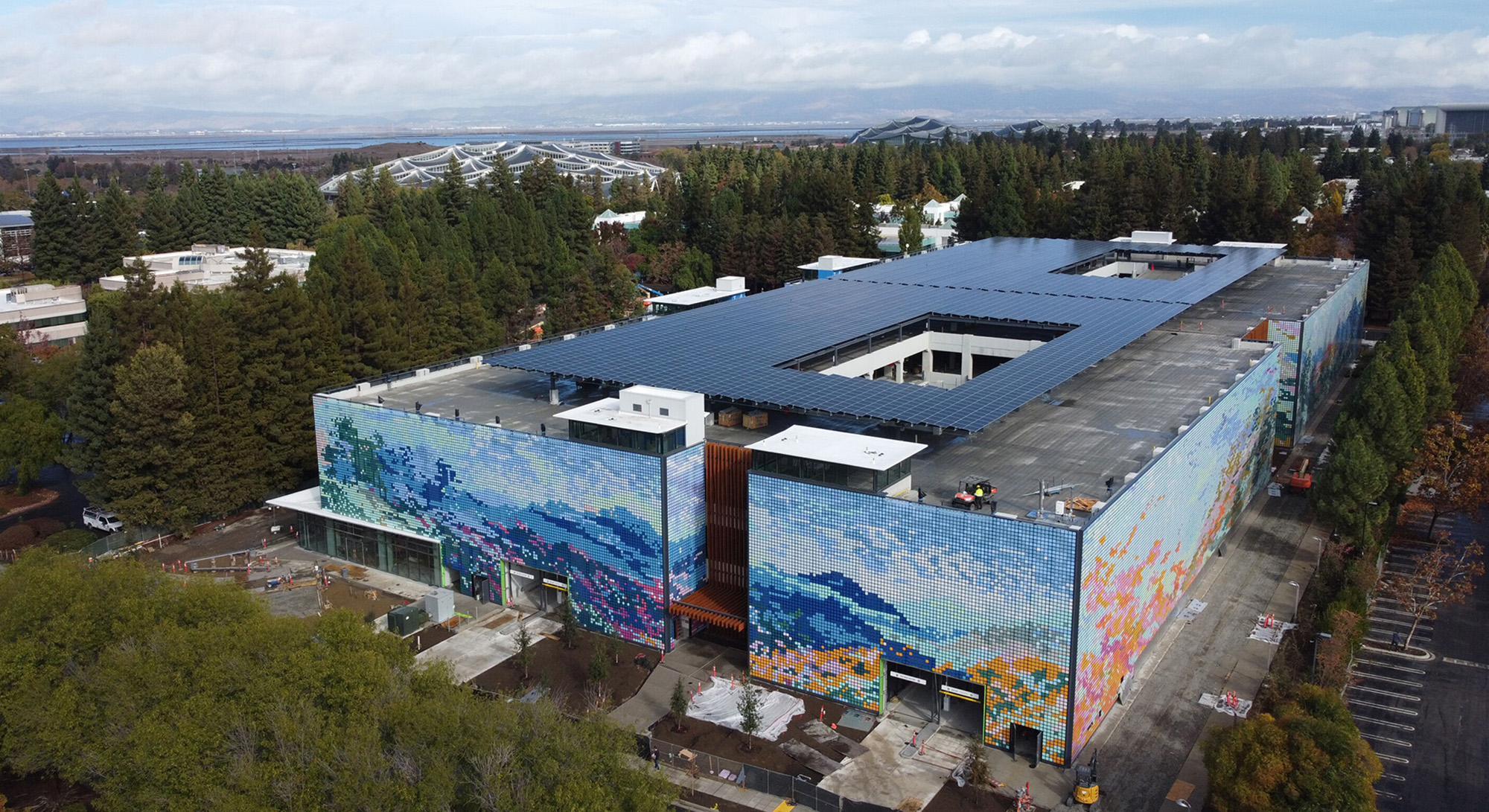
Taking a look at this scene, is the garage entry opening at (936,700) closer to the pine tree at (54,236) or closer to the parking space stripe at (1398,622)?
the parking space stripe at (1398,622)

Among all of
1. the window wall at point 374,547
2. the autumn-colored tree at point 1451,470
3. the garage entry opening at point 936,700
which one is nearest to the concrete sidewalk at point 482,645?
the window wall at point 374,547

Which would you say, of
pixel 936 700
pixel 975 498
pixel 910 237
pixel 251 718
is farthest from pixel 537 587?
pixel 910 237

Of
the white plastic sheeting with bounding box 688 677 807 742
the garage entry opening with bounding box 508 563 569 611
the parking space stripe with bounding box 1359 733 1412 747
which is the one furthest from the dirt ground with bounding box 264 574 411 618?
the parking space stripe with bounding box 1359 733 1412 747

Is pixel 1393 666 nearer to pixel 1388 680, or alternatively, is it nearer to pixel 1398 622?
pixel 1388 680

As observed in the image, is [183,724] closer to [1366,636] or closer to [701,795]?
[701,795]

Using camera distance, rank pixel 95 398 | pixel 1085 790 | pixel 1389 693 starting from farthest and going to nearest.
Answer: pixel 95 398
pixel 1389 693
pixel 1085 790

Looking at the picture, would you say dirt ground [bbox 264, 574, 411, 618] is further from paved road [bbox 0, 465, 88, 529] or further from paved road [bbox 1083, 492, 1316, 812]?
paved road [bbox 1083, 492, 1316, 812]
